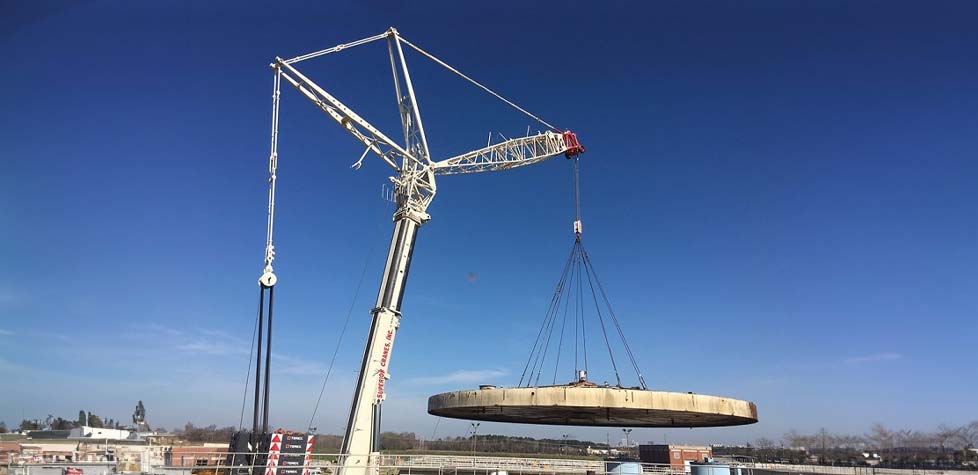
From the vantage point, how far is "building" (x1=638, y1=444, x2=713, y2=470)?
81.4 meters

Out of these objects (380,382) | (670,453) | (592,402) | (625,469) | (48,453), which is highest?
(380,382)

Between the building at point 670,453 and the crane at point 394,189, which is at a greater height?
the crane at point 394,189

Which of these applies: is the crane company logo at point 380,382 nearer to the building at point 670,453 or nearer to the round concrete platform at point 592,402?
the round concrete platform at point 592,402

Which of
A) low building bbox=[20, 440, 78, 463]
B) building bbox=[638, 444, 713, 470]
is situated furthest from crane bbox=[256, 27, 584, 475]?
building bbox=[638, 444, 713, 470]

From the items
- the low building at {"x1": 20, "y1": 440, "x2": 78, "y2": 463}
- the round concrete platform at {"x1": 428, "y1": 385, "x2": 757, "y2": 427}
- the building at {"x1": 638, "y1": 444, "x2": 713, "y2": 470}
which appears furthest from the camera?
the building at {"x1": 638, "y1": 444, "x2": 713, "y2": 470}

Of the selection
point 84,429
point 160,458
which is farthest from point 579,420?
point 84,429

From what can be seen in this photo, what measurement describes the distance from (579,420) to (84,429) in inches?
2547

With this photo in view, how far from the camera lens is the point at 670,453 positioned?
81.6 metres

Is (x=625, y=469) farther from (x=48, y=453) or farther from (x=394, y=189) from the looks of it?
(x=48, y=453)

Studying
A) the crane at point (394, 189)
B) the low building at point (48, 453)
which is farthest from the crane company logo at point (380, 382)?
the low building at point (48, 453)

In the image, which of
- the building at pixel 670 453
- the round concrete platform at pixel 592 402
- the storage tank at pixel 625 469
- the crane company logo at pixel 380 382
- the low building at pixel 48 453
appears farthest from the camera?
the building at pixel 670 453

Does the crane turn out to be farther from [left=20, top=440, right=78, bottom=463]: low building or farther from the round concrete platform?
[left=20, top=440, right=78, bottom=463]: low building

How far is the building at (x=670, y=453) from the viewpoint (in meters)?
81.4

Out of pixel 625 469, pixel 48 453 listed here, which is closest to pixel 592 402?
pixel 625 469
